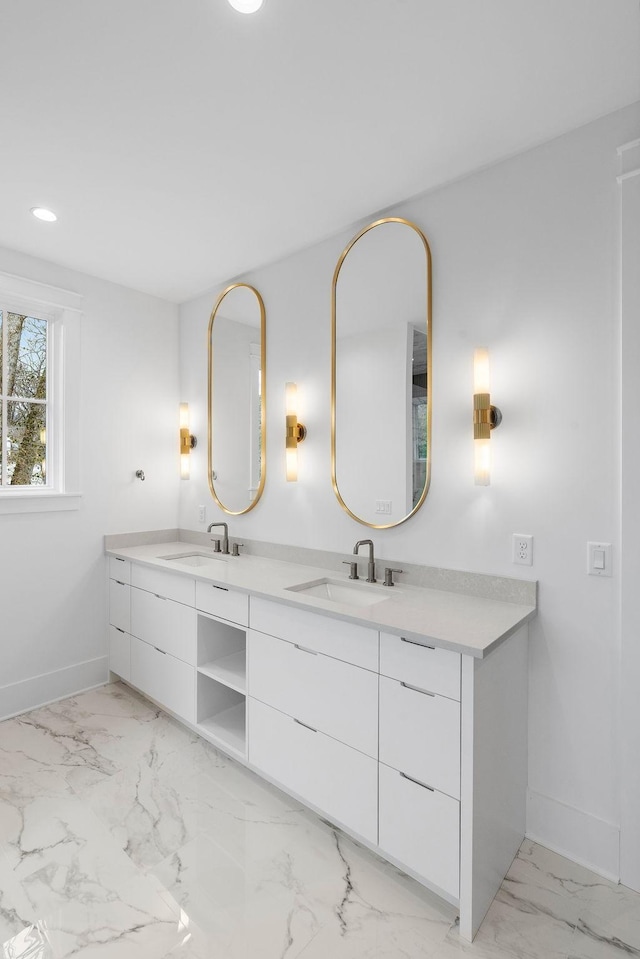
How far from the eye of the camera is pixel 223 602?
2.35 m

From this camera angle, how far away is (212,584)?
7.82ft

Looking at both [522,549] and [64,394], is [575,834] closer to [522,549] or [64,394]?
[522,549]

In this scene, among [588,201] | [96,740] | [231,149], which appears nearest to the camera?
[588,201]

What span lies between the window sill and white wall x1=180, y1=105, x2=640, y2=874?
6.52 ft

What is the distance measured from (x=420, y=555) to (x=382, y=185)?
162 centimetres

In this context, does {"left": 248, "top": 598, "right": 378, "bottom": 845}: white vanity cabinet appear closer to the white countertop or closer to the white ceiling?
the white countertop

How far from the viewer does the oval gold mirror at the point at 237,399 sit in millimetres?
2996

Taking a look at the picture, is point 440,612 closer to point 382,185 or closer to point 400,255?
point 400,255

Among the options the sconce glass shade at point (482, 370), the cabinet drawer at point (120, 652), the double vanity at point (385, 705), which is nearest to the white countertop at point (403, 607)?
the double vanity at point (385, 705)

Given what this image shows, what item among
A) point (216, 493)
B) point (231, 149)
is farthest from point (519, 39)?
point (216, 493)

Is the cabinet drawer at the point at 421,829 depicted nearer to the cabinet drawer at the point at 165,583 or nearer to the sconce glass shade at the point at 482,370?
the cabinet drawer at the point at 165,583

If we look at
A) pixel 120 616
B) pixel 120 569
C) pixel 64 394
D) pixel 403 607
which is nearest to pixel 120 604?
pixel 120 616

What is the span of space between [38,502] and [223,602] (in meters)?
1.35

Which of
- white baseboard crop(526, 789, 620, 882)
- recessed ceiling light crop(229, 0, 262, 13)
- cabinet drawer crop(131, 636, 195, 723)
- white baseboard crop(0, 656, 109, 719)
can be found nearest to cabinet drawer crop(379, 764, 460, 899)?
white baseboard crop(526, 789, 620, 882)
